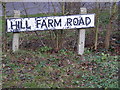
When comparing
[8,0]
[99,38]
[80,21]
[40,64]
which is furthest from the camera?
[99,38]

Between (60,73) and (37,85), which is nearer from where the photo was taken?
(37,85)

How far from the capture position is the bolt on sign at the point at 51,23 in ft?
30.3

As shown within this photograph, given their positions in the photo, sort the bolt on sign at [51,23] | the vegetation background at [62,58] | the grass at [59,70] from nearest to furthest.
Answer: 1. the grass at [59,70]
2. the vegetation background at [62,58]
3. the bolt on sign at [51,23]

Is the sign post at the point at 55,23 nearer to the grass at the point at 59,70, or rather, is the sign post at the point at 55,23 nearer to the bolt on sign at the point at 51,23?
the bolt on sign at the point at 51,23

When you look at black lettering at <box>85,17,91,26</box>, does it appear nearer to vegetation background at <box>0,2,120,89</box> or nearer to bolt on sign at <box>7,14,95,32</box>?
bolt on sign at <box>7,14,95,32</box>

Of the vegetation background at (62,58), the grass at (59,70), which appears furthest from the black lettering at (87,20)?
the grass at (59,70)

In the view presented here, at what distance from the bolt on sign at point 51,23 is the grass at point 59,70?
956 mm

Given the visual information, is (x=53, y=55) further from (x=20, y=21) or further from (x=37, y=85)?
(x=37, y=85)

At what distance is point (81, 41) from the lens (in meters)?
9.49

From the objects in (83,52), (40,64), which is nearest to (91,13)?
(83,52)

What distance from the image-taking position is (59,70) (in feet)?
25.1

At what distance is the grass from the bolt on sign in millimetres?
956

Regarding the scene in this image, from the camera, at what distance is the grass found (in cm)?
663

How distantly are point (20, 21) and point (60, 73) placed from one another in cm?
294
